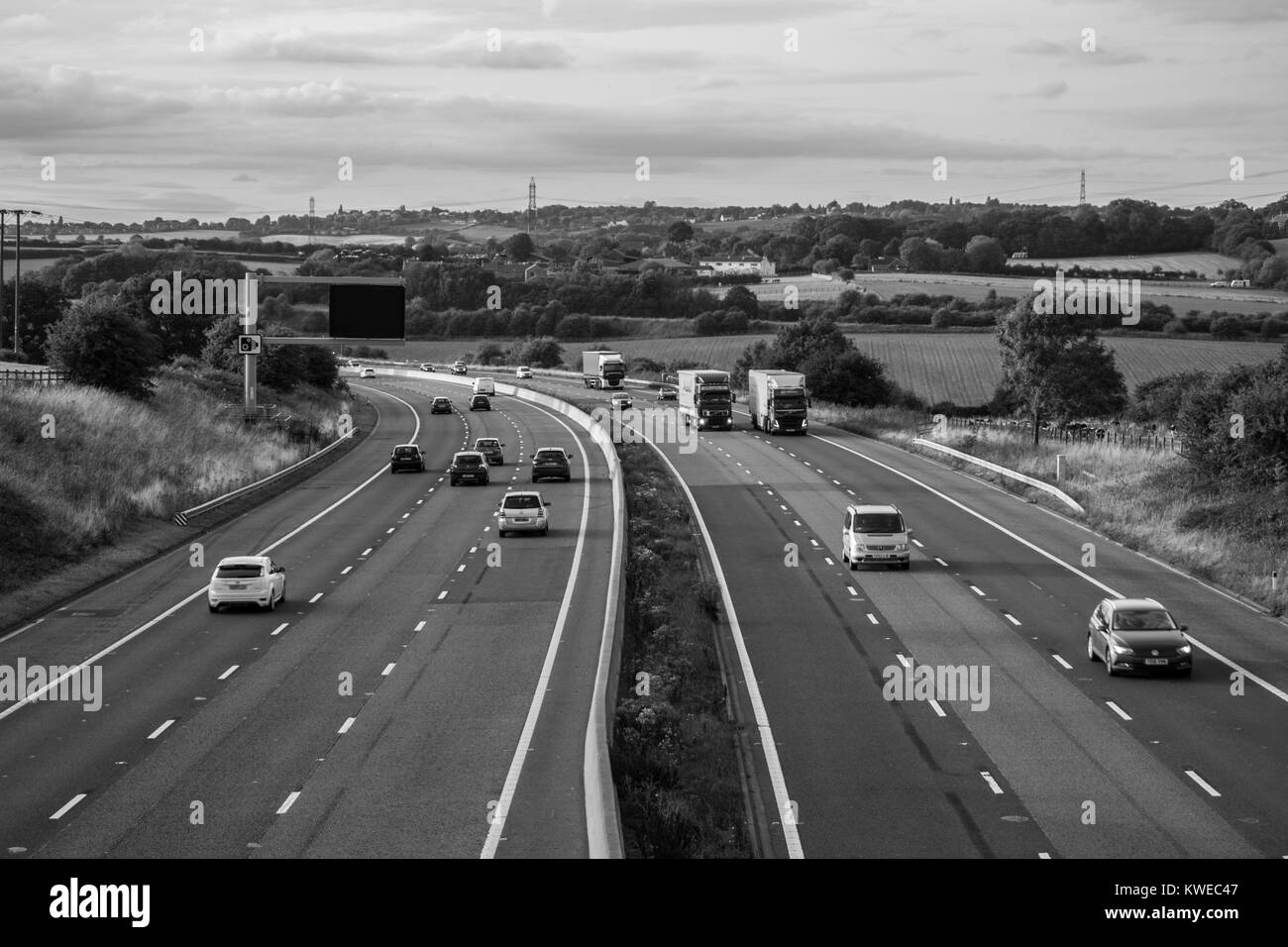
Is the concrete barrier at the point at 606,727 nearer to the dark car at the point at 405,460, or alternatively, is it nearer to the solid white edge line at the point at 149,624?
the solid white edge line at the point at 149,624

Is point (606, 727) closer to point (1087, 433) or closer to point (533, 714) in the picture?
point (533, 714)

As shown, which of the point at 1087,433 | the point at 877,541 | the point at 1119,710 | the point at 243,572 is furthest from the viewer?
the point at 1087,433

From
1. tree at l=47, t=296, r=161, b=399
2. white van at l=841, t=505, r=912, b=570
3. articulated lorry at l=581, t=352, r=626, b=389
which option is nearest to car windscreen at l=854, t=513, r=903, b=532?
white van at l=841, t=505, r=912, b=570

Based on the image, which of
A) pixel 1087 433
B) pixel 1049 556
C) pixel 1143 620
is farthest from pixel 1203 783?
pixel 1087 433

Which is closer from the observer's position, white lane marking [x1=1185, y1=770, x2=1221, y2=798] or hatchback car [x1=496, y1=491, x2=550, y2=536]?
white lane marking [x1=1185, y1=770, x2=1221, y2=798]

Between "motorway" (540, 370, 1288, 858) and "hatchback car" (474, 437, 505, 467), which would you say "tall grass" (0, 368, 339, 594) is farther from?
"motorway" (540, 370, 1288, 858)
